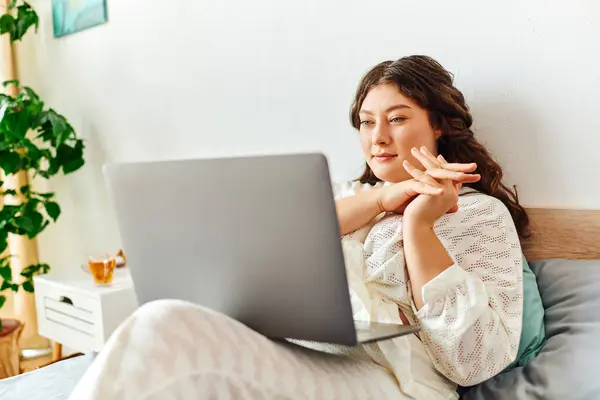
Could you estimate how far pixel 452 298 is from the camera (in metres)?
1.08

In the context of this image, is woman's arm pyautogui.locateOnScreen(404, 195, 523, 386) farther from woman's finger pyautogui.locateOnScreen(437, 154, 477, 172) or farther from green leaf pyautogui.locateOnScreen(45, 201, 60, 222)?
green leaf pyautogui.locateOnScreen(45, 201, 60, 222)

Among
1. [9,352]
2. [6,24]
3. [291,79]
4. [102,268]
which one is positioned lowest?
[9,352]

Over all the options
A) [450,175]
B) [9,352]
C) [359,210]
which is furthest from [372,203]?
[9,352]

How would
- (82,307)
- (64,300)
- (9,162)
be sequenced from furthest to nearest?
(9,162) < (64,300) < (82,307)

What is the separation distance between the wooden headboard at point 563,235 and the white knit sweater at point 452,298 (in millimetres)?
172

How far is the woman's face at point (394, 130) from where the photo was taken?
1.34 m

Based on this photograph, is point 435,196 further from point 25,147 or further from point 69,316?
point 25,147

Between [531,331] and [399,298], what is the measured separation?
0.84 feet

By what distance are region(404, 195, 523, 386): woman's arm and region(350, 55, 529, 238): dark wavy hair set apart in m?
0.21

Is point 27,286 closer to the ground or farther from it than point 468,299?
closer to the ground

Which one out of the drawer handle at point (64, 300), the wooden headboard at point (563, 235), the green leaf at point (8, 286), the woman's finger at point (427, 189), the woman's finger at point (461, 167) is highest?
the woman's finger at point (461, 167)

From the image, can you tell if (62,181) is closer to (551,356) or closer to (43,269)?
(43,269)

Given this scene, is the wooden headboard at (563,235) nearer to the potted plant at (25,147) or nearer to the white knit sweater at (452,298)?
the white knit sweater at (452,298)

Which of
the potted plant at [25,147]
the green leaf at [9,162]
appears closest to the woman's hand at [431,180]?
the potted plant at [25,147]
